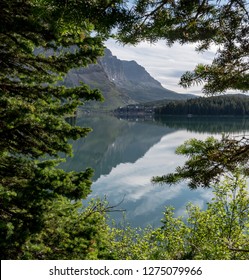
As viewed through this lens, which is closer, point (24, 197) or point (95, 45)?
point (24, 197)

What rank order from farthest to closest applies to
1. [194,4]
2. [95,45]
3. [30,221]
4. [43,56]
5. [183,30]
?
[43,56] < [95,45] < [30,221] < [183,30] < [194,4]

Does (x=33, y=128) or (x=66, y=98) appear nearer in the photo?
(x=33, y=128)

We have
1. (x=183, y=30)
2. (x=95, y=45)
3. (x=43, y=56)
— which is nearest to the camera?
(x=183, y=30)

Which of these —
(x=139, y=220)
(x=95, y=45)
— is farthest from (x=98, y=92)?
(x=139, y=220)

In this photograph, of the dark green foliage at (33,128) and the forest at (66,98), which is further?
the dark green foliage at (33,128)

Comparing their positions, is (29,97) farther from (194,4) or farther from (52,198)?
(194,4)

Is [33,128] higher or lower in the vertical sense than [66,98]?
lower

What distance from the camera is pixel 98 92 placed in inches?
344

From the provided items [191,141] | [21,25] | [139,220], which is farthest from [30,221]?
[139,220]

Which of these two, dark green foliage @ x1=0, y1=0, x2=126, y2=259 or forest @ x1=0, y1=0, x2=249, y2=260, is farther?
dark green foliage @ x1=0, y1=0, x2=126, y2=259

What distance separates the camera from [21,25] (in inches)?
301
